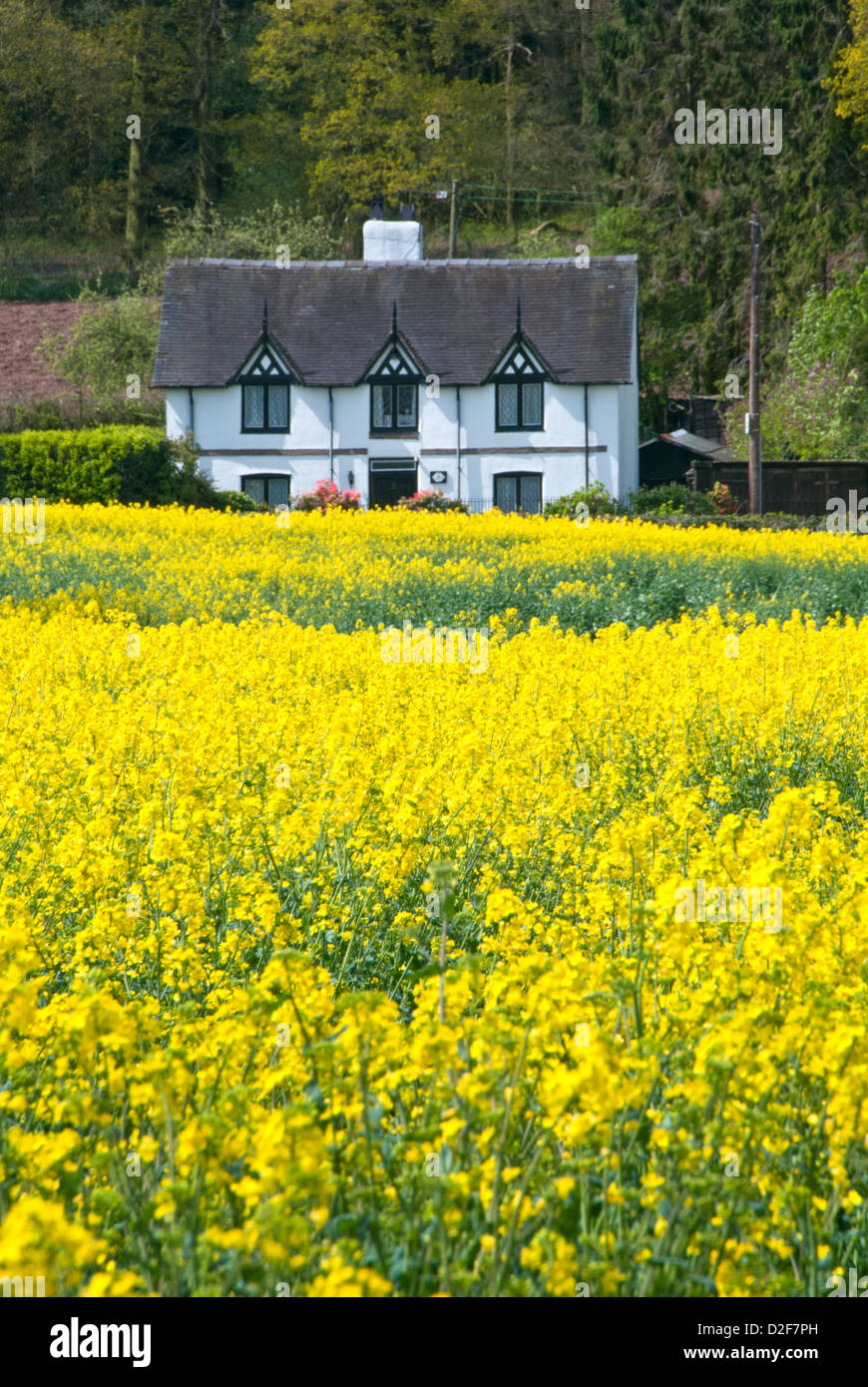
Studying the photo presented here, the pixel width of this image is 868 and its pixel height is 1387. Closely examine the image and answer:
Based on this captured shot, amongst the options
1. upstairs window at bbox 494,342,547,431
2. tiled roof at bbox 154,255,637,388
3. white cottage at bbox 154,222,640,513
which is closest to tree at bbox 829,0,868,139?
tiled roof at bbox 154,255,637,388

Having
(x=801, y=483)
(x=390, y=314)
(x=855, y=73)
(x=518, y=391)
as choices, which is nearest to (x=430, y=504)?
(x=518, y=391)

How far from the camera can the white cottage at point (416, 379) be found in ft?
124

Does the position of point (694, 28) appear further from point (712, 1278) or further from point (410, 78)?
point (712, 1278)

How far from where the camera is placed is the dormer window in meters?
38.8

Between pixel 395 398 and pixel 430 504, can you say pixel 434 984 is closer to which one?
pixel 430 504

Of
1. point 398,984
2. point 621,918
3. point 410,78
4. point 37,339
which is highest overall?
point 410,78

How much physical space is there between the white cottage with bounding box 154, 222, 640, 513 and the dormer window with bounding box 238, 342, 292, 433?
0.04 m

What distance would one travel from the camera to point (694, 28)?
1969 inches

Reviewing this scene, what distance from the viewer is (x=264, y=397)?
3888 cm

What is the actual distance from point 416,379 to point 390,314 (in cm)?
235

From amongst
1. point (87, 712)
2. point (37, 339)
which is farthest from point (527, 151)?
point (87, 712)

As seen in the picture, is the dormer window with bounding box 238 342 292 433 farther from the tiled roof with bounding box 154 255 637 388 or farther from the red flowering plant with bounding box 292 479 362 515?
the red flowering plant with bounding box 292 479 362 515
